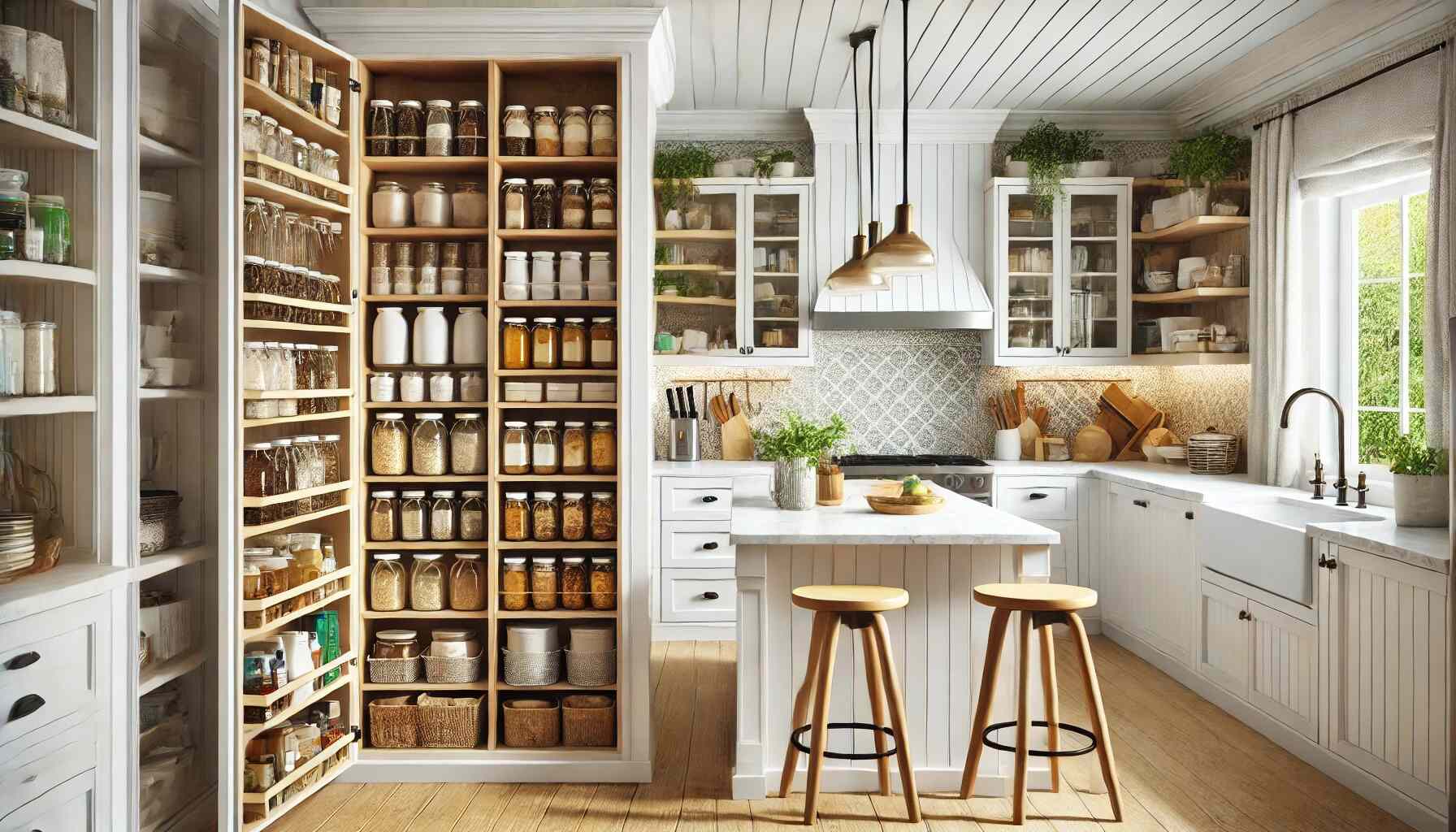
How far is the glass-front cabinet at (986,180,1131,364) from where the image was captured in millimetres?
5180

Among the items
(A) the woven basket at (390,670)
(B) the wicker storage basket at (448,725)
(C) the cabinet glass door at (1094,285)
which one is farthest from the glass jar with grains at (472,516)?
(C) the cabinet glass door at (1094,285)

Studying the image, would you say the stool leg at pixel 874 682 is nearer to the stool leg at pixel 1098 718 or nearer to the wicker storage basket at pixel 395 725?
the stool leg at pixel 1098 718

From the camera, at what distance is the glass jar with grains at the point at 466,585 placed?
3275 millimetres

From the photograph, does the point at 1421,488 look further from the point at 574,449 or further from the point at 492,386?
the point at 492,386

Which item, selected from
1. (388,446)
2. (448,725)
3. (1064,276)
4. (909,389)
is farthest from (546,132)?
(1064,276)

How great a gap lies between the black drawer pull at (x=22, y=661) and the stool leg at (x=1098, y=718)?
2624 millimetres

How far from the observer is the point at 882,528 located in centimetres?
295

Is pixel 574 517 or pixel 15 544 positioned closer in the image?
pixel 15 544

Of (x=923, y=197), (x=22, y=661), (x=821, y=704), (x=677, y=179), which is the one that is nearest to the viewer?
(x=22, y=661)

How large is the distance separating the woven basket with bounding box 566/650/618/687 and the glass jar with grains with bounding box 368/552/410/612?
65cm

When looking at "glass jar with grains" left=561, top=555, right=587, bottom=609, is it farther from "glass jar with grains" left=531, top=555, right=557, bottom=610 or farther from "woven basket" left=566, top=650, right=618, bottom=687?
"woven basket" left=566, top=650, right=618, bottom=687

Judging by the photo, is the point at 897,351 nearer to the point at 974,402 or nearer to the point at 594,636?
the point at 974,402

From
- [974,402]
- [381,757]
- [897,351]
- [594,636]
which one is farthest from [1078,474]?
[381,757]

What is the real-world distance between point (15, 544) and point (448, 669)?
1520 millimetres
